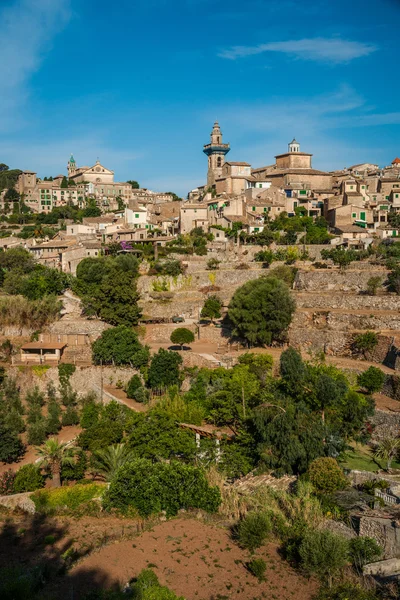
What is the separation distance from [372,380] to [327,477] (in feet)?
27.6

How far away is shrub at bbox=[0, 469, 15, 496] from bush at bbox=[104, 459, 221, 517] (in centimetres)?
367

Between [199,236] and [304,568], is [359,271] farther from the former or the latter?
[304,568]

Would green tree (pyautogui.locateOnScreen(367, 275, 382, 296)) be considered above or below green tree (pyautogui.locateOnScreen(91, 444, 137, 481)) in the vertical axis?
above

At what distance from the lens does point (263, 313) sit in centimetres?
2814

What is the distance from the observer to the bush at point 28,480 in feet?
53.4

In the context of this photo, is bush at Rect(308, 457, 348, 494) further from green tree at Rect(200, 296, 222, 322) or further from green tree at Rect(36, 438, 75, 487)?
green tree at Rect(200, 296, 222, 322)

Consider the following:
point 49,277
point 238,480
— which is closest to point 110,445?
point 238,480

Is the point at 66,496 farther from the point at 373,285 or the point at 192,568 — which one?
the point at 373,285

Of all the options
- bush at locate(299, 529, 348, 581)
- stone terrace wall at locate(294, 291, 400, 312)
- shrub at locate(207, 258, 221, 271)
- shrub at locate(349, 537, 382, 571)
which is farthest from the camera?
shrub at locate(207, 258, 221, 271)

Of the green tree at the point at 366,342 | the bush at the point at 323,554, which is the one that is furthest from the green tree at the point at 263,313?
the bush at the point at 323,554

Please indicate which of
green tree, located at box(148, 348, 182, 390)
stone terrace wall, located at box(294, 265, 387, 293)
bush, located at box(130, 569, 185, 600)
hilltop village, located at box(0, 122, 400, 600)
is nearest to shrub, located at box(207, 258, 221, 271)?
hilltop village, located at box(0, 122, 400, 600)

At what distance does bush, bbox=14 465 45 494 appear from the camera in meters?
16.3

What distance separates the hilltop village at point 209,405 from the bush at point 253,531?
44 mm

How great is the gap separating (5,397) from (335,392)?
1450 centimetres
